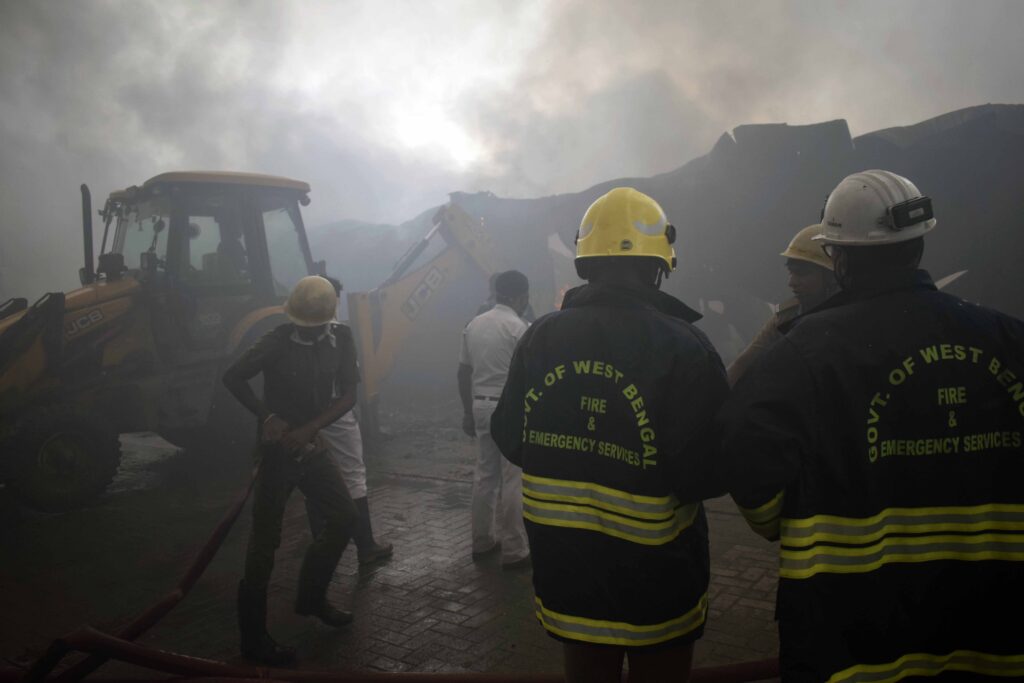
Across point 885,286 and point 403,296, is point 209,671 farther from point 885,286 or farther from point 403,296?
point 403,296

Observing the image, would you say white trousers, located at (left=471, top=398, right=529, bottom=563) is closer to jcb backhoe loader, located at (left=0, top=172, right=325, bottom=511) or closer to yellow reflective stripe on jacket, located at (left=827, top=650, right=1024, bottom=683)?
yellow reflective stripe on jacket, located at (left=827, top=650, right=1024, bottom=683)

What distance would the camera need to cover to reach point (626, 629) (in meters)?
2.01

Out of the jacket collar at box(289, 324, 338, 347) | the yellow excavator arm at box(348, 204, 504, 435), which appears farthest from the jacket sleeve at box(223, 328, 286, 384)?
the yellow excavator arm at box(348, 204, 504, 435)

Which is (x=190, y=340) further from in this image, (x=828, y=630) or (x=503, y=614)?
(x=828, y=630)

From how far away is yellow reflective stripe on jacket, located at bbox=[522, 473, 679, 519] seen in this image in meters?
2.00

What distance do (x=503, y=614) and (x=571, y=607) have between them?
7.47 ft

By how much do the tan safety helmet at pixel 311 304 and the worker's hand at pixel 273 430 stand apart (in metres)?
0.60

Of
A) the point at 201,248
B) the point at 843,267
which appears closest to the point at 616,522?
the point at 843,267

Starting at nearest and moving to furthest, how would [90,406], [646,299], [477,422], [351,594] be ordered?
[646,299] < [351,594] < [477,422] < [90,406]

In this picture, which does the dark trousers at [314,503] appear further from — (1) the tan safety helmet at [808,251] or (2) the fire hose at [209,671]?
(1) the tan safety helmet at [808,251]

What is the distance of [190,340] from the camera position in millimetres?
7812

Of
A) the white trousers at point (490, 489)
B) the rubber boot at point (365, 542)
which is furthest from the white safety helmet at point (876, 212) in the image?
the rubber boot at point (365, 542)

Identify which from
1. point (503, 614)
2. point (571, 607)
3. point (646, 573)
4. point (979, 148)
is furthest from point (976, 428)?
point (979, 148)

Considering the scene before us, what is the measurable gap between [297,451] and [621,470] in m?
2.41
